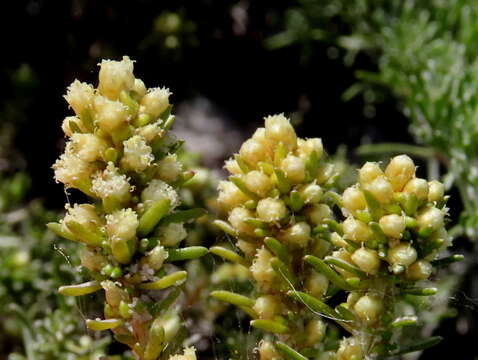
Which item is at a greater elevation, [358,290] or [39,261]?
[39,261]

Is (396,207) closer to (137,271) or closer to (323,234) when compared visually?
(323,234)

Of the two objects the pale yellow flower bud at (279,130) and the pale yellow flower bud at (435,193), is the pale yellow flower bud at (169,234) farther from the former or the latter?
the pale yellow flower bud at (435,193)

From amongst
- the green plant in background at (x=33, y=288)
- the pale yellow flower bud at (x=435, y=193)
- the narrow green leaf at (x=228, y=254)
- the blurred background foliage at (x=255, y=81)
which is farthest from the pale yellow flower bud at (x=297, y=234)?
the blurred background foliage at (x=255, y=81)

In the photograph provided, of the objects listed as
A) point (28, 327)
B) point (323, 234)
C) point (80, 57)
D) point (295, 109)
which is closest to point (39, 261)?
point (28, 327)

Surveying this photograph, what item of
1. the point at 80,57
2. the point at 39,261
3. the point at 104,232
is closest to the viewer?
the point at 104,232

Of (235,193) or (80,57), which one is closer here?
(235,193)

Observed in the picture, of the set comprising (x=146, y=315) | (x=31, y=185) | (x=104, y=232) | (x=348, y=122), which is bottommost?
(x=146, y=315)

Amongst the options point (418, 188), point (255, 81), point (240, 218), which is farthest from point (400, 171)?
point (255, 81)

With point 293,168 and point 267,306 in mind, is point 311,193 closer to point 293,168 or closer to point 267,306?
point 293,168
